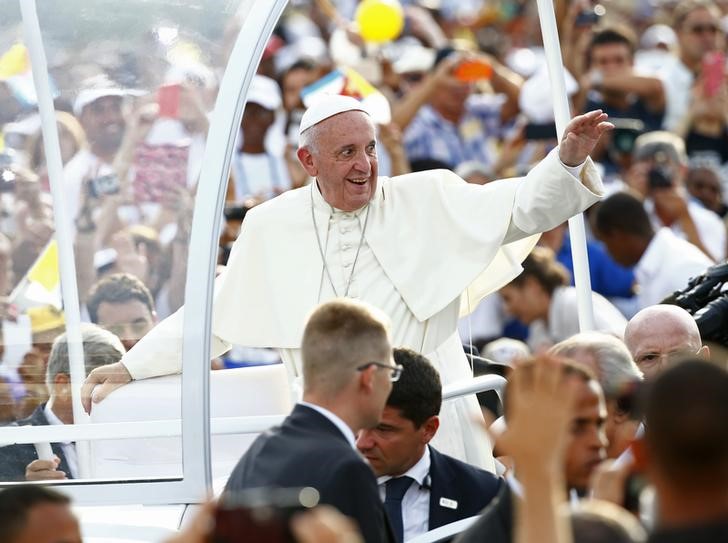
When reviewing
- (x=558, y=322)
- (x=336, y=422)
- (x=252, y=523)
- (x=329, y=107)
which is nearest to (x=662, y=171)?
(x=558, y=322)

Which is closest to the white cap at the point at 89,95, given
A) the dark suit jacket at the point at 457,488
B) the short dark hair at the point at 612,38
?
the dark suit jacket at the point at 457,488

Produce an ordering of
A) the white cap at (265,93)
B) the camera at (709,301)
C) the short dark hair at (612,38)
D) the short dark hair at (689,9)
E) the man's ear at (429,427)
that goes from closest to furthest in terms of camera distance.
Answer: the man's ear at (429,427) < the camera at (709,301) < the white cap at (265,93) < the short dark hair at (612,38) < the short dark hair at (689,9)

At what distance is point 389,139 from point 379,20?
1220 millimetres

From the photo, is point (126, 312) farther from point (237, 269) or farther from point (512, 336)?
point (512, 336)

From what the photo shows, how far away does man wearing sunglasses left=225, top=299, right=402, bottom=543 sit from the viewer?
3582mm

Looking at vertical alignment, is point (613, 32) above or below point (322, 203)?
above

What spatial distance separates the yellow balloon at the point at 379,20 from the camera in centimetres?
1086

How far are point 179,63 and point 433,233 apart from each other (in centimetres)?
129

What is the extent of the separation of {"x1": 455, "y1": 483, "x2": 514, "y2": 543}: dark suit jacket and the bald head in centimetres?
232

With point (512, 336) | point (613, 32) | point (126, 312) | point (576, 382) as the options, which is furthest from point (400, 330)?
point (613, 32)

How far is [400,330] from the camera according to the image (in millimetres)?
5797

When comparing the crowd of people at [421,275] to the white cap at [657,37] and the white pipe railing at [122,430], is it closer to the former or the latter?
the white pipe railing at [122,430]

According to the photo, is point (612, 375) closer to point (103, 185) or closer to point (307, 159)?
point (103, 185)

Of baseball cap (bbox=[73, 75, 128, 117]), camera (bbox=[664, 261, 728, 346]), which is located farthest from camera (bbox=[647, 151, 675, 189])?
baseball cap (bbox=[73, 75, 128, 117])
